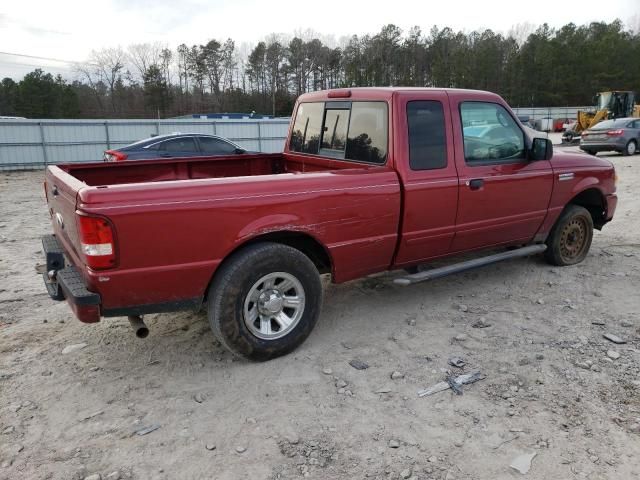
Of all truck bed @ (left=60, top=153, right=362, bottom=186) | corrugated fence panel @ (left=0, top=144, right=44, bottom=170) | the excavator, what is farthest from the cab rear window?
the excavator

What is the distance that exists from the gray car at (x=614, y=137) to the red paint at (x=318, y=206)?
51.2 feet

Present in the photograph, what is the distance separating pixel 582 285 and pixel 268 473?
4.11 meters

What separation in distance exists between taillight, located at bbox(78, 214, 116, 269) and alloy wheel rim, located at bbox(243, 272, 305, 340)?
968 mm

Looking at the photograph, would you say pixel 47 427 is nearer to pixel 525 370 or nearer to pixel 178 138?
pixel 525 370

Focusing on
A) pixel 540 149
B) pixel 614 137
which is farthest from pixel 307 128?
pixel 614 137

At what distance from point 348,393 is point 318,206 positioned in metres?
1.33

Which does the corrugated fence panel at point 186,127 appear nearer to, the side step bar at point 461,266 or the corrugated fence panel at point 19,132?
the corrugated fence panel at point 19,132

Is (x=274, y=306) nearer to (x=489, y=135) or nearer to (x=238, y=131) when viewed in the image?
(x=489, y=135)

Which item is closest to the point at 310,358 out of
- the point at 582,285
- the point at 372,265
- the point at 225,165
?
the point at 372,265

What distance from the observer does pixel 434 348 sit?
4039 mm

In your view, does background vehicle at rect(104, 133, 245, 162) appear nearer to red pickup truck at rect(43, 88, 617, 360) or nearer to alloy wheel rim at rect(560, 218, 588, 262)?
red pickup truck at rect(43, 88, 617, 360)

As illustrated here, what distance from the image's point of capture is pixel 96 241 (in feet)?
9.97

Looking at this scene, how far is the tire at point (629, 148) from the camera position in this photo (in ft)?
63.8

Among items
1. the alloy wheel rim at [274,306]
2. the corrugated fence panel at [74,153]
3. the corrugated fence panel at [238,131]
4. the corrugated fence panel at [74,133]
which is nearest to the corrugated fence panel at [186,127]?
the corrugated fence panel at [238,131]
